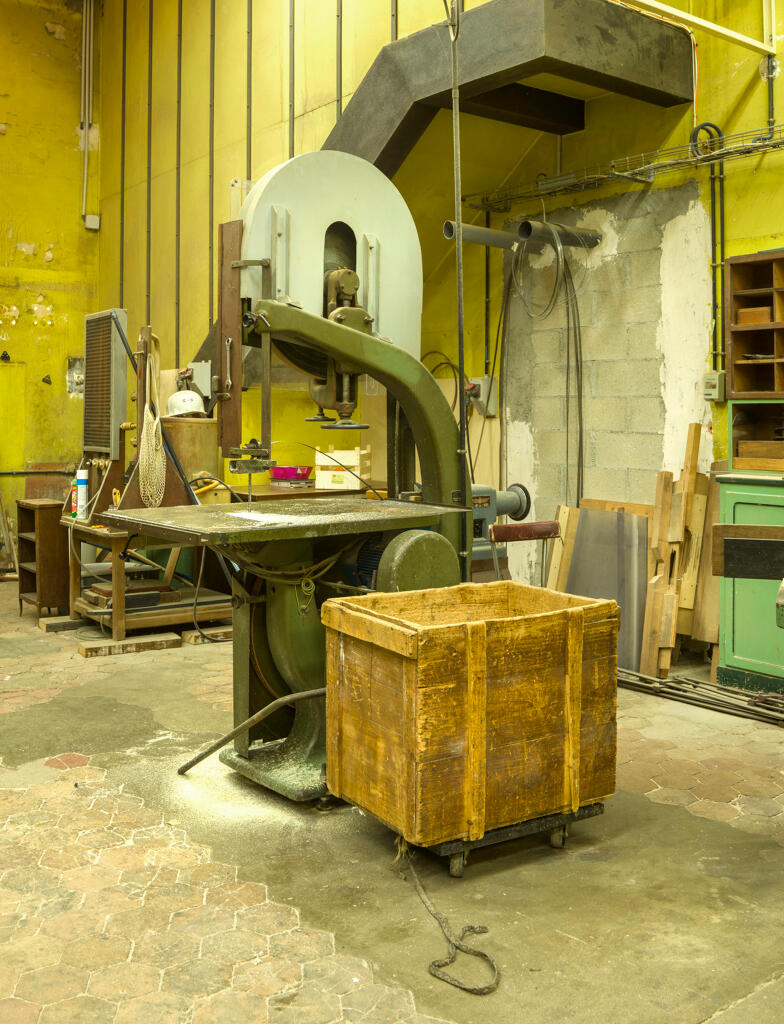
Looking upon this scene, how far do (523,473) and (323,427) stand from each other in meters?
2.92

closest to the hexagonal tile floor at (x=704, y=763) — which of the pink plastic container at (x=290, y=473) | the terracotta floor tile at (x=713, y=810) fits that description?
the terracotta floor tile at (x=713, y=810)

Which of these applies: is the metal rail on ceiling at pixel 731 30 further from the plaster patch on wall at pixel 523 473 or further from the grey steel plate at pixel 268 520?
the grey steel plate at pixel 268 520

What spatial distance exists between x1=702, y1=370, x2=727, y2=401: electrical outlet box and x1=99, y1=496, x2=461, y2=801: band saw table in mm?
2031

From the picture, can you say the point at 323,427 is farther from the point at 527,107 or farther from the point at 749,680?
the point at 527,107

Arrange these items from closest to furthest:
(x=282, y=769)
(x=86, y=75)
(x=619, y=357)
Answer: (x=282, y=769) < (x=619, y=357) < (x=86, y=75)

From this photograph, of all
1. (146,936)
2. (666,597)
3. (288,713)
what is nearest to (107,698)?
(288,713)

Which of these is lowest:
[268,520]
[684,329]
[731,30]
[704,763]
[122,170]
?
[704,763]

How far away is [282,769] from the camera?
12.0 ft

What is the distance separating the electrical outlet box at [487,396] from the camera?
6605mm

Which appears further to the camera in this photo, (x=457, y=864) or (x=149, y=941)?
(x=457, y=864)

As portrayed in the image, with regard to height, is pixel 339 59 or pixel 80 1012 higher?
pixel 339 59

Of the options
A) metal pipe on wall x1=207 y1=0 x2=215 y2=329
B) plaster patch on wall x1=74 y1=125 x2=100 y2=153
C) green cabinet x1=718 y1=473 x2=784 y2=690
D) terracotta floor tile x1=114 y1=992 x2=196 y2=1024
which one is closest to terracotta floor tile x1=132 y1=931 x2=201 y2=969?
terracotta floor tile x1=114 y1=992 x2=196 y2=1024

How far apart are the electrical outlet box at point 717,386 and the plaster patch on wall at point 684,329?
0.40 feet

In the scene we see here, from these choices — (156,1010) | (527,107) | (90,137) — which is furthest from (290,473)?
(90,137)
